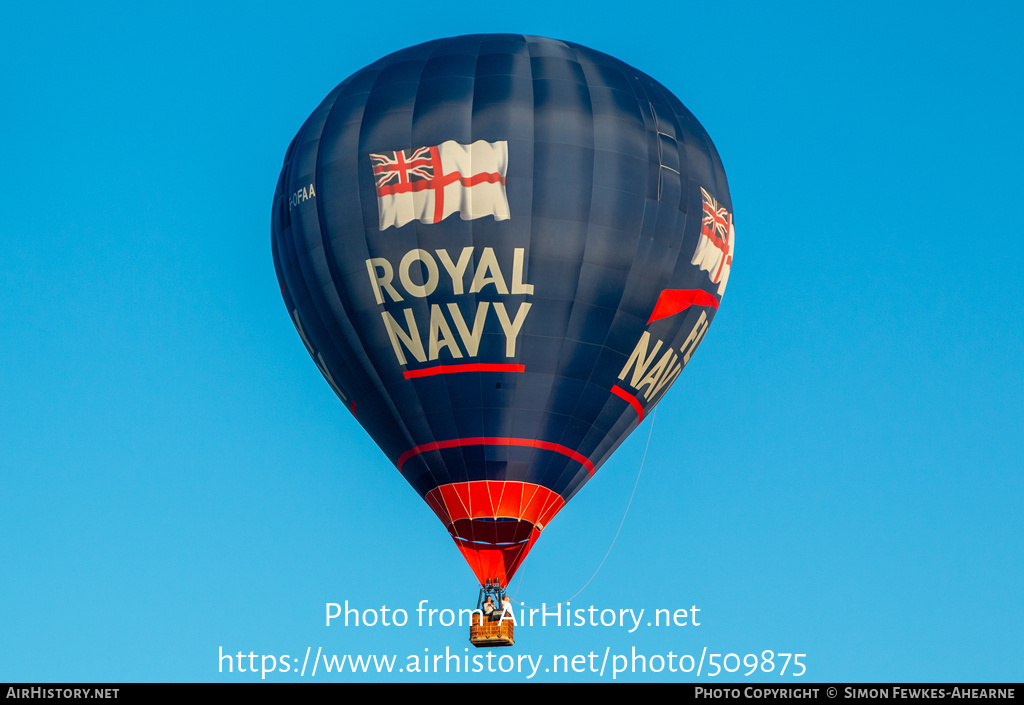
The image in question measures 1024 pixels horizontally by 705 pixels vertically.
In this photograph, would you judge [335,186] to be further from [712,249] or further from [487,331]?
[712,249]

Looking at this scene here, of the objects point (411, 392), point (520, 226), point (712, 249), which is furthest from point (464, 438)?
point (712, 249)

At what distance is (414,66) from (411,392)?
5.47 m

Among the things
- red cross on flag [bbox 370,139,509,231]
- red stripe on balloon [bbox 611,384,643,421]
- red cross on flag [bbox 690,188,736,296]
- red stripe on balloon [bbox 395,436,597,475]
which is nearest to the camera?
red cross on flag [bbox 370,139,509,231]

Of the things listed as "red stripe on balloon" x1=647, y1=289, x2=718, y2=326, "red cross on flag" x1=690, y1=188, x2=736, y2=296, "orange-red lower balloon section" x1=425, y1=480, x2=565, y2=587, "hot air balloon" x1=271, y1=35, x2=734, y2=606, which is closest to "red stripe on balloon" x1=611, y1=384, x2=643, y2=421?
"hot air balloon" x1=271, y1=35, x2=734, y2=606

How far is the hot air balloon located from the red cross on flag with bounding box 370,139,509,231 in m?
0.02

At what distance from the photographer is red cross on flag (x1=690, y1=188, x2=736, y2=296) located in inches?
1281

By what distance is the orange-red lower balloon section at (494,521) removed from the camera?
31.0 meters

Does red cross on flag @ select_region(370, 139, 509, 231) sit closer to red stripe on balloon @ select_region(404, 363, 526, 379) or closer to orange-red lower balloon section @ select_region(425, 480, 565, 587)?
red stripe on balloon @ select_region(404, 363, 526, 379)

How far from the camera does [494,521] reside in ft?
102

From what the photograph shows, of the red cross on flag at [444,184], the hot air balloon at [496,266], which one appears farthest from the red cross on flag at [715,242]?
the red cross on flag at [444,184]

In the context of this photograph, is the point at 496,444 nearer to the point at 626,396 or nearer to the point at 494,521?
the point at 494,521

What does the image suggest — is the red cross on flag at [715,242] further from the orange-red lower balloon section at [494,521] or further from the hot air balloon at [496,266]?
the orange-red lower balloon section at [494,521]

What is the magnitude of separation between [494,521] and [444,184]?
17.8 feet

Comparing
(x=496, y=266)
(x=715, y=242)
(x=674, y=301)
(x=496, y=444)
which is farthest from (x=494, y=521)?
(x=715, y=242)
